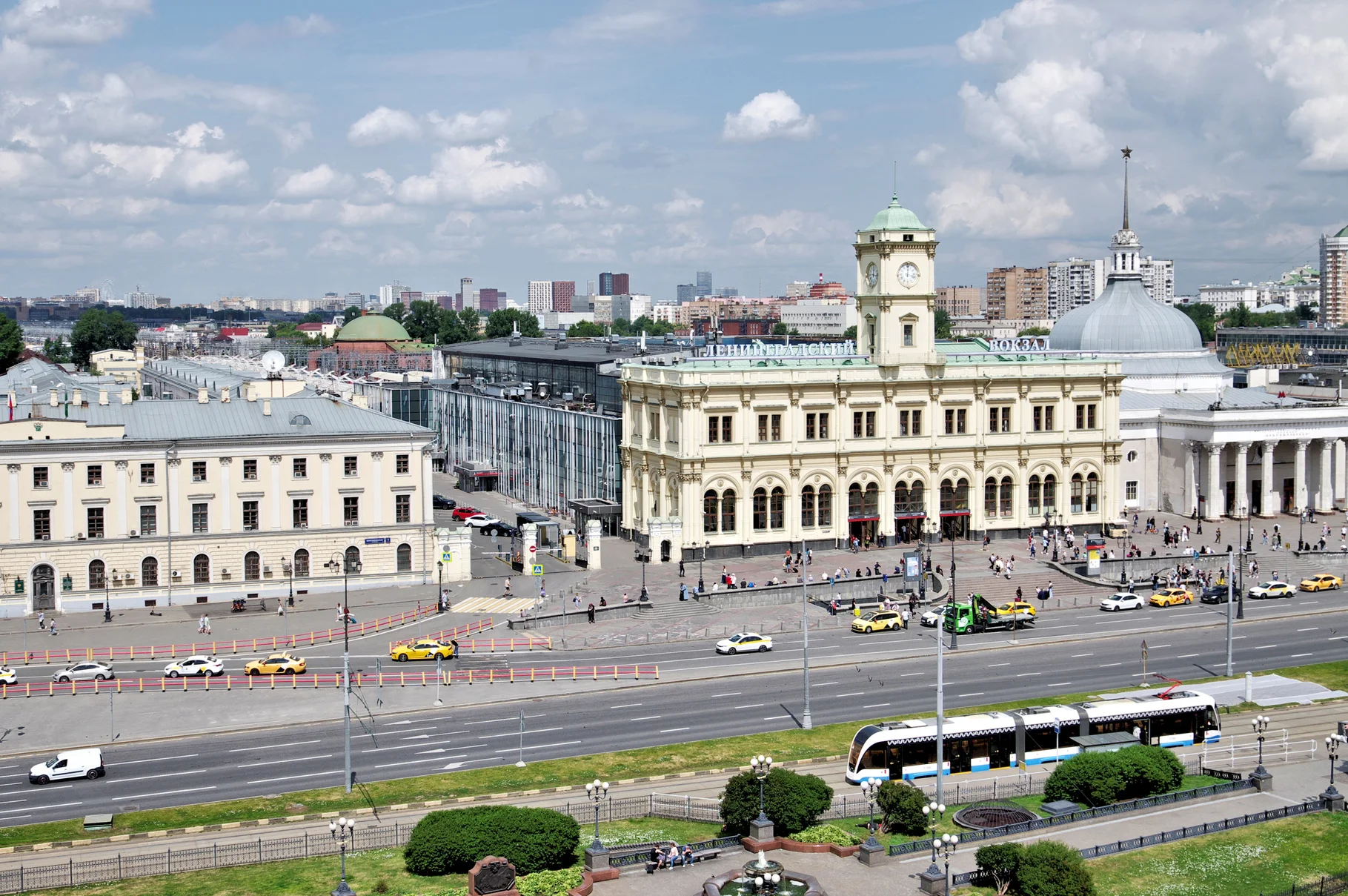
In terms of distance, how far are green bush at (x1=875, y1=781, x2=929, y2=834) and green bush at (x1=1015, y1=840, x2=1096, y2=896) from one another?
6004 millimetres

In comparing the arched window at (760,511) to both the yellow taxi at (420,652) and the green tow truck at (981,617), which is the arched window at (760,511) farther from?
the yellow taxi at (420,652)

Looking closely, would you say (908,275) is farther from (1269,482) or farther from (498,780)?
(498,780)

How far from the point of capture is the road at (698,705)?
6272cm

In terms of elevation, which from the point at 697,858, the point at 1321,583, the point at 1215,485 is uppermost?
the point at 1215,485

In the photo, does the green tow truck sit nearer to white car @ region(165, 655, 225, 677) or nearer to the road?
the road

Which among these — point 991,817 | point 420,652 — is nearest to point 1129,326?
point 420,652

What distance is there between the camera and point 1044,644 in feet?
294

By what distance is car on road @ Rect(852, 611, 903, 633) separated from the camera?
3676 inches

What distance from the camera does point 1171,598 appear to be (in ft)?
331

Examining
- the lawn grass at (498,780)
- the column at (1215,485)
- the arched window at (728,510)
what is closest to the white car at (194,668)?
the lawn grass at (498,780)

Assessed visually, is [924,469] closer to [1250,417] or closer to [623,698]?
[1250,417]

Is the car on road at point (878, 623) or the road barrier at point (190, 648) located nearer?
the road barrier at point (190, 648)

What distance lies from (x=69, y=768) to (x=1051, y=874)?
3927 centimetres

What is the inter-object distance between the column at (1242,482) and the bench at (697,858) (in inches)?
3517
